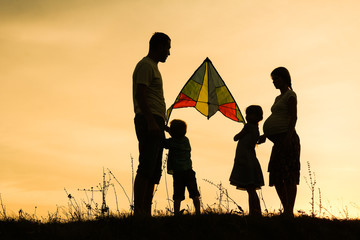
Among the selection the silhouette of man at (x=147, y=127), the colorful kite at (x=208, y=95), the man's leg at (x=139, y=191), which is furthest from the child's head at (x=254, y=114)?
the man's leg at (x=139, y=191)

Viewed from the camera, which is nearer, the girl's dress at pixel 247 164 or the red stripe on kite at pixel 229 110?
the girl's dress at pixel 247 164

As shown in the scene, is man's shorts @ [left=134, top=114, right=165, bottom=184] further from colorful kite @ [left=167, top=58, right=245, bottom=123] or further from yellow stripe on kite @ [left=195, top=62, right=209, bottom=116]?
yellow stripe on kite @ [left=195, top=62, right=209, bottom=116]

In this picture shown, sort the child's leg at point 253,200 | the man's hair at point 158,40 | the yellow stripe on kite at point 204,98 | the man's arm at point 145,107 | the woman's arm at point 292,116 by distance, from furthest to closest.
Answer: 1. the yellow stripe on kite at point 204,98
2. the child's leg at point 253,200
3. the woman's arm at point 292,116
4. the man's hair at point 158,40
5. the man's arm at point 145,107

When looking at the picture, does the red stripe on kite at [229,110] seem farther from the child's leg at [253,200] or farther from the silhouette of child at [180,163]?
the child's leg at [253,200]

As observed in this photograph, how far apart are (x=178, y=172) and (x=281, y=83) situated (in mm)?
2141

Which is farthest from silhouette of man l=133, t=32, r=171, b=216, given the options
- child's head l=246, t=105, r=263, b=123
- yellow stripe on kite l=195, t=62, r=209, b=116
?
yellow stripe on kite l=195, t=62, r=209, b=116

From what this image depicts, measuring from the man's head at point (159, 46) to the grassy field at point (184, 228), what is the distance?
2.10 metres

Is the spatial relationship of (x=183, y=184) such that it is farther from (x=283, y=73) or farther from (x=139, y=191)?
(x=283, y=73)

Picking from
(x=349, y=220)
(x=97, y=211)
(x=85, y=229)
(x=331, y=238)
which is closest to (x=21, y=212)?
(x=97, y=211)

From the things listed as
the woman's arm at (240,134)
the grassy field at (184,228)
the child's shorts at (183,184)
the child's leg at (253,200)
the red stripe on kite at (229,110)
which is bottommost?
the grassy field at (184,228)

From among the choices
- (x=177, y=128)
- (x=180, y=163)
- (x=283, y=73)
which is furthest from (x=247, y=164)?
(x=283, y=73)

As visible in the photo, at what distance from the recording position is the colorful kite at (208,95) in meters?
8.33

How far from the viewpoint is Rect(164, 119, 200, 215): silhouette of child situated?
7.29m

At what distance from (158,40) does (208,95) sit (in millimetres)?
2644
